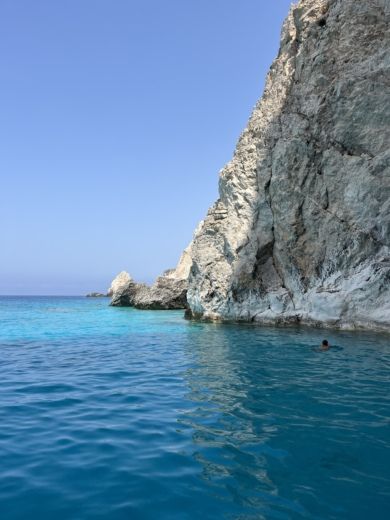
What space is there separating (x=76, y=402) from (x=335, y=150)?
84.6ft

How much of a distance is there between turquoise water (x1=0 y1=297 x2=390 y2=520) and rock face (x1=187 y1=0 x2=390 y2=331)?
11.9m

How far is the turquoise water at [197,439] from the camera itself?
5960 mm

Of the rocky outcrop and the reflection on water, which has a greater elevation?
the rocky outcrop

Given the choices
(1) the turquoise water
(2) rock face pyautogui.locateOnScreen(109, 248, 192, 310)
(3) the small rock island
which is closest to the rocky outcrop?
(2) rock face pyautogui.locateOnScreen(109, 248, 192, 310)

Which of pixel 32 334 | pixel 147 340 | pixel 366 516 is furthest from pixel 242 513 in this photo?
pixel 32 334

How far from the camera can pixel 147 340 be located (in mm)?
26297

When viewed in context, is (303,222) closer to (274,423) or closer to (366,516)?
(274,423)

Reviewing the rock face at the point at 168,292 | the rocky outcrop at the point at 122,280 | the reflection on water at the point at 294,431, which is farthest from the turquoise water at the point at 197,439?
the rocky outcrop at the point at 122,280

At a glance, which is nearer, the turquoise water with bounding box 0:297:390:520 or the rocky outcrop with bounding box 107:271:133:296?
the turquoise water with bounding box 0:297:390:520

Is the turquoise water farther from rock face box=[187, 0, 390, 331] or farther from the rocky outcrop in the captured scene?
the rocky outcrop

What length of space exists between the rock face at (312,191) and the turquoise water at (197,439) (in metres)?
11.9

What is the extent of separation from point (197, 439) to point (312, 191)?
26.8 meters

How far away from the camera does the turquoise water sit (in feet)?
19.6

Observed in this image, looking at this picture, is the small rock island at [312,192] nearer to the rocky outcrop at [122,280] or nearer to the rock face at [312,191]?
the rock face at [312,191]
